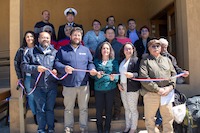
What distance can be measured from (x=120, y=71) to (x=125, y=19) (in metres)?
4.48

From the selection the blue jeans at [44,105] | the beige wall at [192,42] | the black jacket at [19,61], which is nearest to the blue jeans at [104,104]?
the blue jeans at [44,105]

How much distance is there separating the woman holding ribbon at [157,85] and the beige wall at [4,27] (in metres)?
5.88

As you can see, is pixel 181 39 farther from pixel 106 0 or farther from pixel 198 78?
pixel 106 0

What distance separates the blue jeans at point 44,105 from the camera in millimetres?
3910

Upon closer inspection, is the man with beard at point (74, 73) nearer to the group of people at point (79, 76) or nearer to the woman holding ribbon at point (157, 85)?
the group of people at point (79, 76)

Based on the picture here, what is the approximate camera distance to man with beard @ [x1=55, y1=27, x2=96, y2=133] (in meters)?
3.89

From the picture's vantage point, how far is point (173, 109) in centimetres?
384

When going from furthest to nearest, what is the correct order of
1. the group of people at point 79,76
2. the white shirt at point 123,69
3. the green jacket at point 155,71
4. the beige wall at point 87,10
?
the beige wall at point 87,10
the white shirt at point 123,69
the group of people at point 79,76
the green jacket at point 155,71

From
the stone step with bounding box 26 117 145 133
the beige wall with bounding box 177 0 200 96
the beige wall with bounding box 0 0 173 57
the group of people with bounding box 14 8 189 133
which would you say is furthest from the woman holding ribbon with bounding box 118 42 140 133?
the beige wall with bounding box 0 0 173 57

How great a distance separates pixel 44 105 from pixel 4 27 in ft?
16.7

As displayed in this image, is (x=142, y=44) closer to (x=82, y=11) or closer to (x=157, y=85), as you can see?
(x=157, y=85)

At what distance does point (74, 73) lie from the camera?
389 cm

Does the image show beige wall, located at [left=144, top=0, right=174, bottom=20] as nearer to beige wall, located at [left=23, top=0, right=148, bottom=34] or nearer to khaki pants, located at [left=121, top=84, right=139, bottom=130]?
beige wall, located at [left=23, top=0, right=148, bottom=34]

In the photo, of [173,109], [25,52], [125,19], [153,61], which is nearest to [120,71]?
[153,61]
